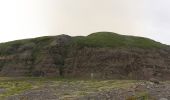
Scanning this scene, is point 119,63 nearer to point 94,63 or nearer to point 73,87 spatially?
point 94,63

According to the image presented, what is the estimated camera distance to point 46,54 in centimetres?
19588

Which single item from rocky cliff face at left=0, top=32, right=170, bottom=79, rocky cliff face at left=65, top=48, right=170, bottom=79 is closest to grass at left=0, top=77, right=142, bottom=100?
rocky cliff face at left=65, top=48, right=170, bottom=79

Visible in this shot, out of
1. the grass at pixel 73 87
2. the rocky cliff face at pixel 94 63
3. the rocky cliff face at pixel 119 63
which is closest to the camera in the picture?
the grass at pixel 73 87

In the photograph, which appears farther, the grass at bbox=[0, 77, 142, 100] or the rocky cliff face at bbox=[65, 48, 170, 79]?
the rocky cliff face at bbox=[65, 48, 170, 79]

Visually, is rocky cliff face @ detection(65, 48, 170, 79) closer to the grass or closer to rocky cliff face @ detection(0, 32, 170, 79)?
rocky cliff face @ detection(0, 32, 170, 79)

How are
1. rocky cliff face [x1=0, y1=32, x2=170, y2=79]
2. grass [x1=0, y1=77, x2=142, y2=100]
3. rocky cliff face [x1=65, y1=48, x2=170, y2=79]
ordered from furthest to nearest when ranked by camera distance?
rocky cliff face [x1=0, y1=32, x2=170, y2=79] → rocky cliff face [x1=65, y1=48, x2=170, y2=79] → grass [x1=0, y1=77, x2=142, y2=100]

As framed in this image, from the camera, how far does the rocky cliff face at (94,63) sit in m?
181

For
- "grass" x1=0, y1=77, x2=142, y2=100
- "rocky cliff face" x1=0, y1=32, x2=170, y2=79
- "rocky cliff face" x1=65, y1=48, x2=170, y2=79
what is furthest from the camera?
"rocky cliff face" x1=0, y1=32, x2=170, y2=79

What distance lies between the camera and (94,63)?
185 m

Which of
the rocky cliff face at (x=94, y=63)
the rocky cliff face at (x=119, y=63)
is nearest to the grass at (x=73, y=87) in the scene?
the rocky cliff face at (x=119, y=63)

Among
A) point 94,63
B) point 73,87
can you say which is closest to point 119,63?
point 94,63

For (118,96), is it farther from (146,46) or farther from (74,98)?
(146,46)

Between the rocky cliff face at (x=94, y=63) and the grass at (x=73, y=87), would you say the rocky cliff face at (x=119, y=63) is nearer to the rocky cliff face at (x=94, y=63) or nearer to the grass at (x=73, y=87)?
the rocky cliff face at (x=94, y=63)

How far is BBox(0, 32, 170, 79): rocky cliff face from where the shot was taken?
181 meters
